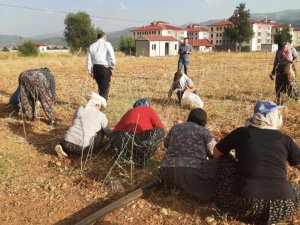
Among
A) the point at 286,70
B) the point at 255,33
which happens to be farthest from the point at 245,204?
the point at 255,33

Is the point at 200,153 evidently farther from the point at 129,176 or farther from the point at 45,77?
the point at 45,77

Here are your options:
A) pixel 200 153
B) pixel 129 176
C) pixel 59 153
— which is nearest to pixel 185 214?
pixel 200 153

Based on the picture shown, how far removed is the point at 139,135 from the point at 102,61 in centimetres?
305

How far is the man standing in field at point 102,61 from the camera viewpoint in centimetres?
682

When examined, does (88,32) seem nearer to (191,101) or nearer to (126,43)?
(126,43)

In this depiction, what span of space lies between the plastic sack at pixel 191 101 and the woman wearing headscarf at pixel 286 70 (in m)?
1.64

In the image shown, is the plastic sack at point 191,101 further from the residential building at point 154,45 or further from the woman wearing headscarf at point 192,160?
the residential building at point 154,45

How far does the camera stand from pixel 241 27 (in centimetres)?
6116

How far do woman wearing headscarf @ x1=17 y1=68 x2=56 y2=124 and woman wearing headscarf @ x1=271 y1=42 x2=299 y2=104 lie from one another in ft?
14.7

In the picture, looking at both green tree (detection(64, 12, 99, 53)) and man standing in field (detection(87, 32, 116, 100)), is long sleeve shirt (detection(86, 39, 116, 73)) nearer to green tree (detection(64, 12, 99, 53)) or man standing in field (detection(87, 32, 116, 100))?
man standing in field (detection(87, 32, 116, 100))

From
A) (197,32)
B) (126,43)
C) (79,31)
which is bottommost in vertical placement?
(126,43)

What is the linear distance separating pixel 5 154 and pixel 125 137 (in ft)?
5.66

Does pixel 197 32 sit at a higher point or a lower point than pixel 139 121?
higher

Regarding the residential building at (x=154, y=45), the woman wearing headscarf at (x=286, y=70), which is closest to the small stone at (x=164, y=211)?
the woman wearing headscarf at (x=286, y=70)
